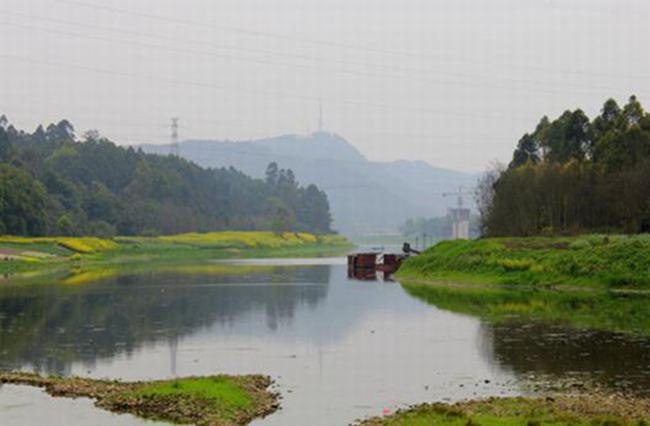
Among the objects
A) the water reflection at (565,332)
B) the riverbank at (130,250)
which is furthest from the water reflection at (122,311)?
the riverbank at (130,250)

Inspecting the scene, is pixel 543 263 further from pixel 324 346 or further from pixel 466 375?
pixel 466 375

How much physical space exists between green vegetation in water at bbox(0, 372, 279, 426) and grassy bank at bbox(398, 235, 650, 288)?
3484 cm

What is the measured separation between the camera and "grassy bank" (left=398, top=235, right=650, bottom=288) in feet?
185

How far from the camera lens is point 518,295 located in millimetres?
55688

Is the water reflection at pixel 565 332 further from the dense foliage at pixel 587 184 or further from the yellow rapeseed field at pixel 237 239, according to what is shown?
the yellow rapeseed field at pixel 237 239

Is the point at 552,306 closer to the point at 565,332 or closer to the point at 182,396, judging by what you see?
the point at 565,332

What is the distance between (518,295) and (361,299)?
31.8 ft

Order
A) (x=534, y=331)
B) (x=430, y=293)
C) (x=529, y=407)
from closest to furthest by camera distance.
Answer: (x=529, y=407) → (x=534, y=331) → (x=430, y=293)

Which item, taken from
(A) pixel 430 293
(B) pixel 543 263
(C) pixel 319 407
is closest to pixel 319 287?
(A) pixel 430 293

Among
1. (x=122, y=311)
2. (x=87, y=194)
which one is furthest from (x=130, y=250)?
(x=122, y=311)

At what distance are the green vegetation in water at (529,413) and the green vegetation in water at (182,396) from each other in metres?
3.44

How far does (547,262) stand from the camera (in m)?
62.7

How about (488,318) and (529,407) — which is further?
(488,318)

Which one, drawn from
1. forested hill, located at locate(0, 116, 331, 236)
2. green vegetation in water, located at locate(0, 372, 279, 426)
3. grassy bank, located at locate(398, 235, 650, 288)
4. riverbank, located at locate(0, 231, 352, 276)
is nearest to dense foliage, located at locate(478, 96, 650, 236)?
grassy bank, located at locate(398, 235, 650, 288)
